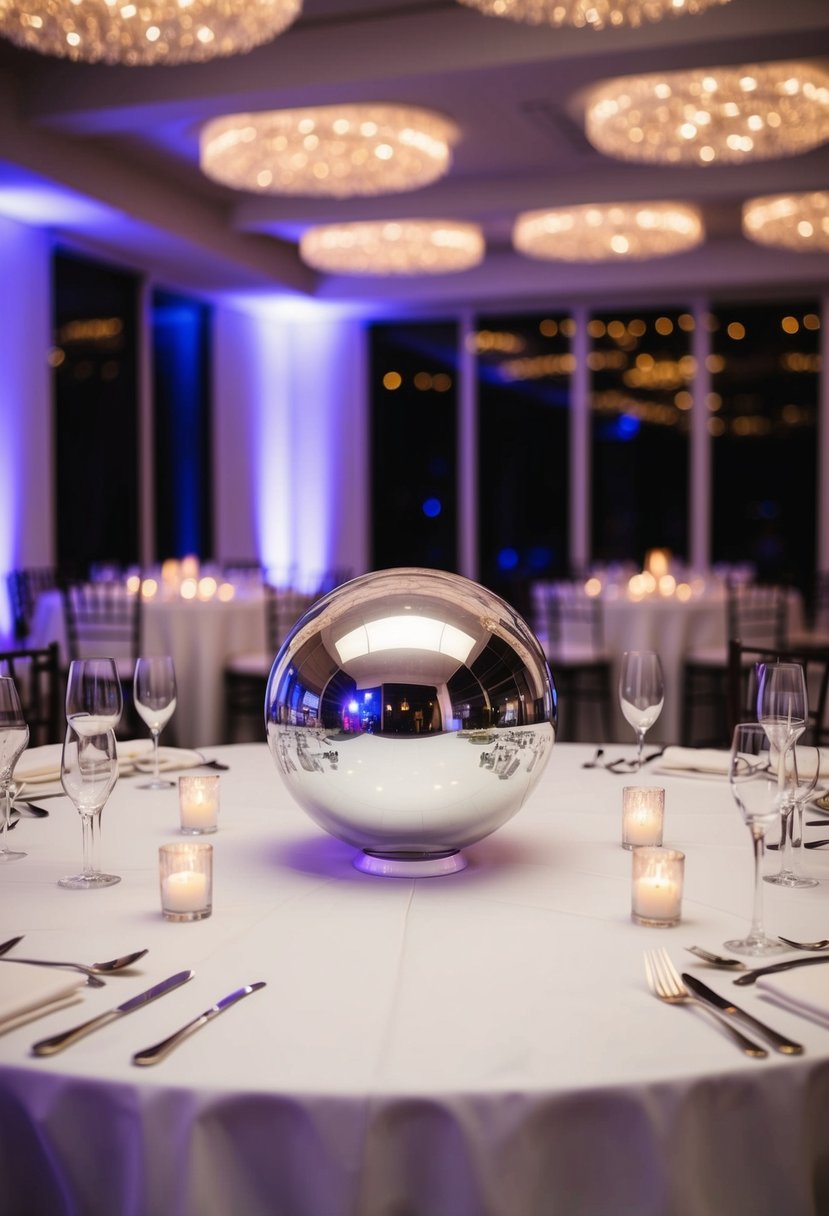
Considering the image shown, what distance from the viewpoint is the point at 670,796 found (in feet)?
6.52

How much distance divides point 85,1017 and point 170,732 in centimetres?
504

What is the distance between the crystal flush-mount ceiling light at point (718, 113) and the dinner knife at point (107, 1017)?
4.86m

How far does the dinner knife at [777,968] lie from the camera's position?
1148 mm

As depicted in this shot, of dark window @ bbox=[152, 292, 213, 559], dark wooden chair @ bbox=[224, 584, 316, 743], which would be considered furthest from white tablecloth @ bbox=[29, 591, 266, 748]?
dark window @ bbox=[152, 292, 213, 559]

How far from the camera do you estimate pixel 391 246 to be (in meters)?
7.92

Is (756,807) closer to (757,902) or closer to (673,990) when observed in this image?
(757,902)

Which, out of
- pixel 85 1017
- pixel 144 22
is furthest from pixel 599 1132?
pixel 144 22

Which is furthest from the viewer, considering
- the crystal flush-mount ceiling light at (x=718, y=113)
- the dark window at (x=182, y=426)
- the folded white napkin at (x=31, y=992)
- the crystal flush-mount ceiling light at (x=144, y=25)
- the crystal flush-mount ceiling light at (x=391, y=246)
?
the dark window at (x=182, y=426)

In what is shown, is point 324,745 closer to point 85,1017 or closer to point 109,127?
point 85,1017

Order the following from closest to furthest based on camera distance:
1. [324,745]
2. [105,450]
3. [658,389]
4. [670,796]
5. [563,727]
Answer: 1. [324,745]
2. [670,796]
3. [563,727]
4. [105,450]
5. [658,389]

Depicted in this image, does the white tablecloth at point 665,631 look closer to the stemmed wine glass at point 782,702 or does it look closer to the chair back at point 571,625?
the chair back at point 571,625

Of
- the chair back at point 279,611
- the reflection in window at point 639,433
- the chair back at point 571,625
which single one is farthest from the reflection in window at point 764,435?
the chair back at point 279,611

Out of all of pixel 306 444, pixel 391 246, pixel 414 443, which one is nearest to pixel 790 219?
pixel 391 246

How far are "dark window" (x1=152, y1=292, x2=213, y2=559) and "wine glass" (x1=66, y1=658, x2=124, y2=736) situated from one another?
8.29 metres
